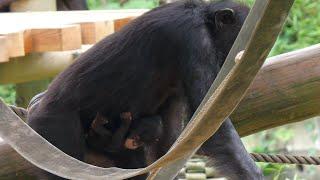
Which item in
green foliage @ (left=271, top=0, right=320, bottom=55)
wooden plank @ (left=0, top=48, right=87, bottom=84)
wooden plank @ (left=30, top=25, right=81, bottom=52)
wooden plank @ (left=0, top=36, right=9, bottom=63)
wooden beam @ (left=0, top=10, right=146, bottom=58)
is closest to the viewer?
wooden plank @ (left=0, top=36, right=9, bottom=63)

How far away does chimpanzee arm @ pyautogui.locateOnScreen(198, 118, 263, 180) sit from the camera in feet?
10.4

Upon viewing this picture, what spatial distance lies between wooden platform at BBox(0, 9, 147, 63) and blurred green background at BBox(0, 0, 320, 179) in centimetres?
204

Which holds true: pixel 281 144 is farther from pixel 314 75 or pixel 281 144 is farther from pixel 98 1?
pixel 314 75

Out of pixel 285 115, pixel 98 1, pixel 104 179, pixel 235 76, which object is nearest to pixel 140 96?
pixel 285 115

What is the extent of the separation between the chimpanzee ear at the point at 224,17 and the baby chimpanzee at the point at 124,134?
0.58 metres

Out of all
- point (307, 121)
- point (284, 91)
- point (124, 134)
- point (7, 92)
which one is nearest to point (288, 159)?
point (284, 91)

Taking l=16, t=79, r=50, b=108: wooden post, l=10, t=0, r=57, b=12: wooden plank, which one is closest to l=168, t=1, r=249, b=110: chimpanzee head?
l=16, t=79, r=50, b=108: wooden post

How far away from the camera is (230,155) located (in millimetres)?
3215

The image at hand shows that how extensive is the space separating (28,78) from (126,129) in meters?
1.43

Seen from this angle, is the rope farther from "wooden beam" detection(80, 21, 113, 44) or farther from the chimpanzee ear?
"wooden beam" detection(80, 21, 113, 44)

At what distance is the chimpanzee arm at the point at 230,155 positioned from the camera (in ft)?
10.4

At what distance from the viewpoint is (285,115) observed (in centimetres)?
342

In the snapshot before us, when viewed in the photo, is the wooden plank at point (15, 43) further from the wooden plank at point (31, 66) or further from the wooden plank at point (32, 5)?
the wooden plank at point (32, 5)

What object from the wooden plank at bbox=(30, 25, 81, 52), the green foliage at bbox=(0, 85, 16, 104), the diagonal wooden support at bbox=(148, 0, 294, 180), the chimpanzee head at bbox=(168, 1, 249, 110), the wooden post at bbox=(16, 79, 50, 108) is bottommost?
the green foliage at bbox=(0, 85, 16, 104)
